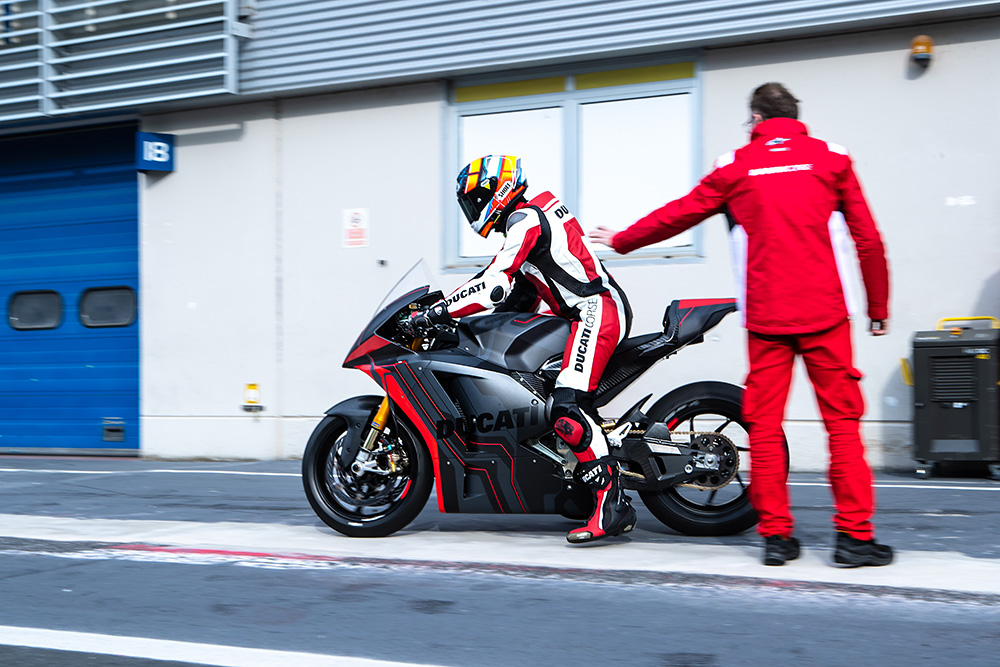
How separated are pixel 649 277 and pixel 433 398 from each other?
14.7ft

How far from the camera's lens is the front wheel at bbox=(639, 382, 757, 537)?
4938 millimetres

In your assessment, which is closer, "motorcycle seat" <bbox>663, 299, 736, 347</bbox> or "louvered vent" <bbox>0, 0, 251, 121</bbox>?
"motorcycle seat" <bbox>663, 299, 736, 347</bbox>

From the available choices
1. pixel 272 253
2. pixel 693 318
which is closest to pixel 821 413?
pixel 693 318

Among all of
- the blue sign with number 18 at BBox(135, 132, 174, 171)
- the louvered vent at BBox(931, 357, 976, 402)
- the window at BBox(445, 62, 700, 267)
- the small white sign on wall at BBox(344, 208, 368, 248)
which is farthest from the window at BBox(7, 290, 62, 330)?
the louvered vent at BBox(931, 357, 976, 402)

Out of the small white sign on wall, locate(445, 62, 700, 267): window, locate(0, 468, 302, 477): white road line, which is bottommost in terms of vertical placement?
locate(0, 468, 302, 477): white road line

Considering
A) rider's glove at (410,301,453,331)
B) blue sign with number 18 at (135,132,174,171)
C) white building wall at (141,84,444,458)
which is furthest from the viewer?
blue sign with number 18 at (135,132,174,171)

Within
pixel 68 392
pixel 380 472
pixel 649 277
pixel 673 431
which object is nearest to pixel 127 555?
pixel 380 472

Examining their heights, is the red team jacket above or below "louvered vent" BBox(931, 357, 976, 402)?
above

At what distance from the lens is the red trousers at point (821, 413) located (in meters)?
4.33

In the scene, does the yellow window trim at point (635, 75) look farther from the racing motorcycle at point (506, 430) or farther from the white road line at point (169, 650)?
the white road line at point (169, 650)

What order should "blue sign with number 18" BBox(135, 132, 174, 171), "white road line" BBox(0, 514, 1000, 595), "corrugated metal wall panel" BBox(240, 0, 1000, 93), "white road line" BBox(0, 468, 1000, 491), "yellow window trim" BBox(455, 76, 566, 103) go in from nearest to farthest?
"white road line" BBox(0, 514, 1000, 595), "white road line" BBox(0, 468, 1000, 491), "corrugated metal wall panel" BBox(240, 0, 1000, 93), "yellow window trim" BBox(455, 76, 566, 103), "blue sign with number 18" BBox(135, 132, 174, 171)

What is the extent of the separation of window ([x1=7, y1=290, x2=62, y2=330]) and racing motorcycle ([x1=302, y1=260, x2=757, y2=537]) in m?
8.33

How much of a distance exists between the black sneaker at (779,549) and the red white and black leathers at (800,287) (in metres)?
0.03

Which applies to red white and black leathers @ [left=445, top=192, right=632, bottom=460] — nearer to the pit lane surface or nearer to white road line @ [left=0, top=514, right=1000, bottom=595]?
white road line @ [left=0, top=514, right=1000, bottom=595]
